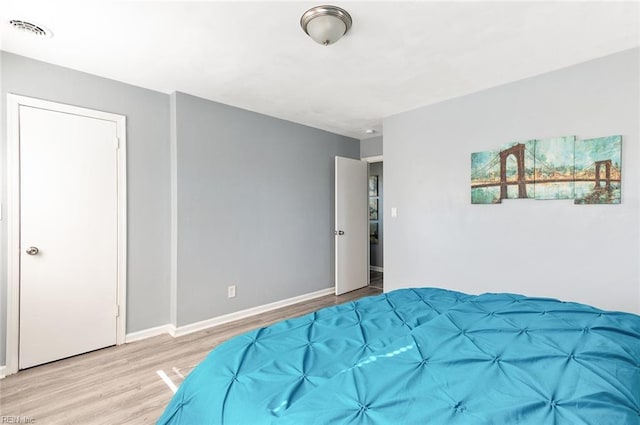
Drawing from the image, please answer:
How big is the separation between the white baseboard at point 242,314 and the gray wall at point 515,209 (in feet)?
3.66

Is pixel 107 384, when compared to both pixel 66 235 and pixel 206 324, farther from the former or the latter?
pixel 66 235

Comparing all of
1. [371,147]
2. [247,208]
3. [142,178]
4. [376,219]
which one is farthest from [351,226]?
[142,178]

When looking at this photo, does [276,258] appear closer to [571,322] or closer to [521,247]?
[521,247]

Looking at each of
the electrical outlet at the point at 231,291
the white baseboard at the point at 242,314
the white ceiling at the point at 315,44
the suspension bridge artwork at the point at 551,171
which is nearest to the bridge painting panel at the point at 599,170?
the suspension bridge artwork at the point at 551,171

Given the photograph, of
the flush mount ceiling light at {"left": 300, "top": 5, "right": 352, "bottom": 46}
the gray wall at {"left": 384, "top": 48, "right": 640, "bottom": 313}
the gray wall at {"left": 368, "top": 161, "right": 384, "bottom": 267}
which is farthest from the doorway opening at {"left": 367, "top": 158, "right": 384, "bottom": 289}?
the flush mount ceiling light at {"left": 300, "top": 5, "right": 352, "bottom": 46}

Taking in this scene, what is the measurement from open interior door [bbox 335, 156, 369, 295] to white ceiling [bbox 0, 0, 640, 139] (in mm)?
1549

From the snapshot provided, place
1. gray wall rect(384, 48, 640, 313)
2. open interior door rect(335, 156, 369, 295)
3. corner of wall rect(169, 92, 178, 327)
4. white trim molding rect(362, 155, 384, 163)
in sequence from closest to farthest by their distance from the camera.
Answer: gray wall rect(384, 48, 640, 313) → corner of wall rect(169, 92, 178, 327) → open interior door rect(335, 156, 369, 295) → white trim molding rect(362, 155, 384, 163)

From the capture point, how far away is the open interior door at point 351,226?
4348 millimetres

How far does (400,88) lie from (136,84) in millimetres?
2492

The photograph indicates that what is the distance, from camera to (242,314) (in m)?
3.53

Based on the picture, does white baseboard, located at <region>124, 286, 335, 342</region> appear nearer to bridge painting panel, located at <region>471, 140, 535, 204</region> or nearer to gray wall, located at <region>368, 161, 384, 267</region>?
gray wall, located at <region>368, 161, 384, 267</region>

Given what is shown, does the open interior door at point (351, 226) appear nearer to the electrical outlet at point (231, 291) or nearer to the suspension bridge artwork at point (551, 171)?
the electrical outlet at point (231, 291)

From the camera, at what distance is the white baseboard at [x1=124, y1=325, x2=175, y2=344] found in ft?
9.37

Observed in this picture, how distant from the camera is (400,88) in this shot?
2.91 meters
